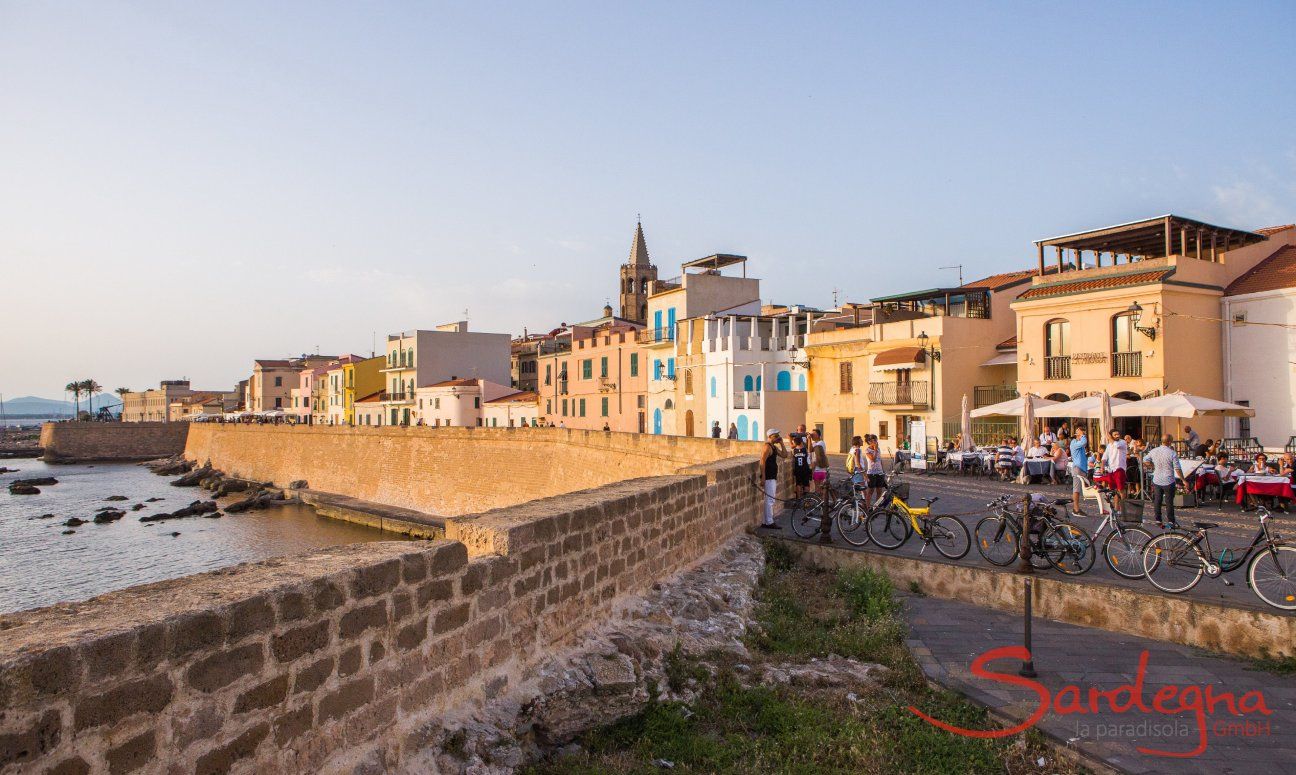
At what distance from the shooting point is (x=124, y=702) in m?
2.92

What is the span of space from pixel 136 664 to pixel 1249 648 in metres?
8.75

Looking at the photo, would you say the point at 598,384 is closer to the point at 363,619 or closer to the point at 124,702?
the point at 363,619

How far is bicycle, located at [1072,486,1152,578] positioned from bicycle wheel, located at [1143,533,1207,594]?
11 cm

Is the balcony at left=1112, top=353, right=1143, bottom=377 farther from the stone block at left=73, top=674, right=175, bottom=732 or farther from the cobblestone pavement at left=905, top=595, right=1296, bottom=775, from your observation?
the stone block at left=73, top=674, right=175, bottom=732

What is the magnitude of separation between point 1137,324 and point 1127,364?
4.14 feet

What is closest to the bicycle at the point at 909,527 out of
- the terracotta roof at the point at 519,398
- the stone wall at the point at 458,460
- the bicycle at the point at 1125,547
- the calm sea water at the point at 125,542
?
the bicycle at the point at 1125,547

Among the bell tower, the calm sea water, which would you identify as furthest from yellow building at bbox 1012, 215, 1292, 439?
the bell tower

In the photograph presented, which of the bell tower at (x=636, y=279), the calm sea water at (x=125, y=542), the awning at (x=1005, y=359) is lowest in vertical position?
the calm sea water at (x=125, y=542)

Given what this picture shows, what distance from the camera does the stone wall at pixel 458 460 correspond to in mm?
24953

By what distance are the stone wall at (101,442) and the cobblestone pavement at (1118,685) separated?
87779 millimetres

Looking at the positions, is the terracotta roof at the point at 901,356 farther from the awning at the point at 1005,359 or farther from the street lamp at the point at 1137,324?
the street lamp at the point at 1137,324

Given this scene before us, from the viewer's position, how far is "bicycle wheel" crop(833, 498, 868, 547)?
11641 mm

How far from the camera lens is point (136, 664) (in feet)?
9.71

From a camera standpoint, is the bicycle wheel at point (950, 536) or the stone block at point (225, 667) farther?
the bicycle wheel at point (950, 536)
